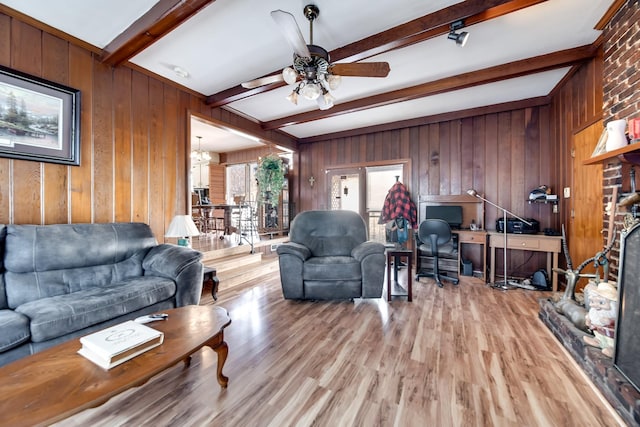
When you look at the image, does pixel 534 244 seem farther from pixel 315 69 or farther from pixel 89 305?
pixel 89 305

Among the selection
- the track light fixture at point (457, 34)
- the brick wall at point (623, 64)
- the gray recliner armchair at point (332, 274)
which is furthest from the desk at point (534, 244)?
the track light fixture at point (457, 34)

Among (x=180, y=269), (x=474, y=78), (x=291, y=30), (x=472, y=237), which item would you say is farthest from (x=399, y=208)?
(x=180, y=269)

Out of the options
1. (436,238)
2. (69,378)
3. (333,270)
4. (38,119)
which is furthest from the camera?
(436,238)

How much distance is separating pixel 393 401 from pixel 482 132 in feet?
13.9

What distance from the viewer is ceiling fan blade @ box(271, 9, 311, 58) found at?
1602 mm

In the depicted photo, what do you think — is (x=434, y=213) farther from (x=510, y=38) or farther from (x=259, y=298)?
(x=259, y=298)

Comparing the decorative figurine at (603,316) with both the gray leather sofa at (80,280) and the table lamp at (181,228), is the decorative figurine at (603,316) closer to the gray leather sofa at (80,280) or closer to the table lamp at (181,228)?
the gray leather sofa at (80,280)

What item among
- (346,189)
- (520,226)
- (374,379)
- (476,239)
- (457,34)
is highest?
(457,34)

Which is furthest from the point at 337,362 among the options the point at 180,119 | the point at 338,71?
the point at 180,119

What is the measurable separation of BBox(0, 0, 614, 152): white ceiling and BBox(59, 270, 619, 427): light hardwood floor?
8.91 ft

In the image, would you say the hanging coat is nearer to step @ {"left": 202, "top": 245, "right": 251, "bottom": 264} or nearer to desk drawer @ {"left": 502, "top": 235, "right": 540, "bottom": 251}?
desk drawer @ {"left": 502, "top": 235, "right": 540, "bottom": 251}

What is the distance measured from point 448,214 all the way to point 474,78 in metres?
2.06

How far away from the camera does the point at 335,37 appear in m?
2.42

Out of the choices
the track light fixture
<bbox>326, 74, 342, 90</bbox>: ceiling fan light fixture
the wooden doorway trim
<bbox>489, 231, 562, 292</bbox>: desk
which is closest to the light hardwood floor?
the wooden doorway trim
